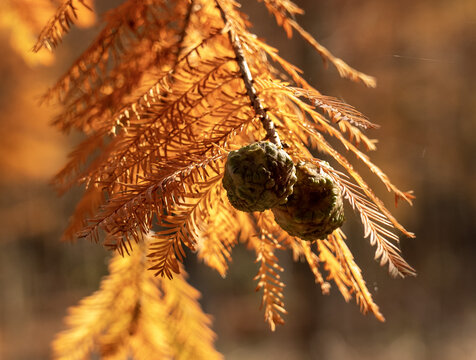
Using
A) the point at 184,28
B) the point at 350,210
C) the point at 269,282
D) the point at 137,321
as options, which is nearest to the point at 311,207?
the point at 269,282

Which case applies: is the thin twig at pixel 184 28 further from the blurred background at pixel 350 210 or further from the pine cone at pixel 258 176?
the blurred background at pixel 350 210

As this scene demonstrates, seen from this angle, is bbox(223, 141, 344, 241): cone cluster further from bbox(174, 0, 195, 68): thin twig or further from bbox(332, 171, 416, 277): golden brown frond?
bbox(174, 0, 195, 68): thin twig

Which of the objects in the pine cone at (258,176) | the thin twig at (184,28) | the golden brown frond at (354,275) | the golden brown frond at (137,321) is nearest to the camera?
the pine cone at (258,176)

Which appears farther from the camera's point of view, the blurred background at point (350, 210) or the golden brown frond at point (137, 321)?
the blurred background at point (350, 210)

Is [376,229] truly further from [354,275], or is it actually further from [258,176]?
[258,176]

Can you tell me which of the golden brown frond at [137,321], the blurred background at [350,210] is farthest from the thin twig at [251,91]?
the blurred background at [350,210]
